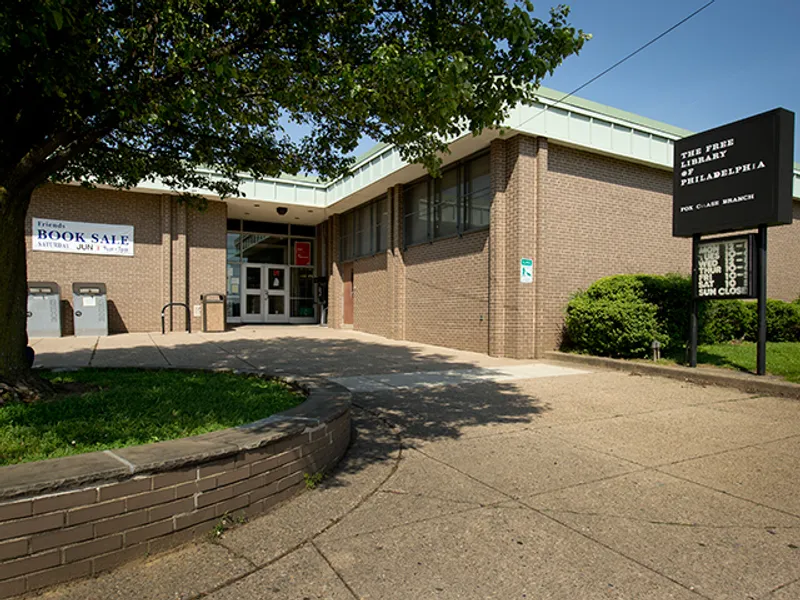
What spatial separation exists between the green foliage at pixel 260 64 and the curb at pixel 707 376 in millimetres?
5470

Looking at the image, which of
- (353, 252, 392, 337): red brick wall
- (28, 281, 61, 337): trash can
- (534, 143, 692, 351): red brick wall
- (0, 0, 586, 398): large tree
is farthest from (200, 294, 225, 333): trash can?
(0, 0, 586, 398): large tree

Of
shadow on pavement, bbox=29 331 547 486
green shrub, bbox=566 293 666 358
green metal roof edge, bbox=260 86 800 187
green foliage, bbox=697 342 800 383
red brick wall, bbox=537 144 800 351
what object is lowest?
shadow on pavement, bbox=29 331 547 486

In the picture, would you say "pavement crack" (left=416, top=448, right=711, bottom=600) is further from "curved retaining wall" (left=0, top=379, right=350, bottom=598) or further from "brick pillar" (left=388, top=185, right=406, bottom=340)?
"brick pillar" (left=388, top=185, right=406, bottom=340)

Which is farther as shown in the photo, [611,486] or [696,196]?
[696,196]

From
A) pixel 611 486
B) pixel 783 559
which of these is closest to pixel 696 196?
pixel 611 486

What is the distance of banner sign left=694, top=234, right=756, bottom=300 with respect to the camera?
8.29 meters

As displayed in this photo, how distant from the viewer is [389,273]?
16.3 meters

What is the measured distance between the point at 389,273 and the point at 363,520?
1325 centimetres

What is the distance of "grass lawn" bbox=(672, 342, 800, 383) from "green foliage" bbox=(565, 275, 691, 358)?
71 centimetres

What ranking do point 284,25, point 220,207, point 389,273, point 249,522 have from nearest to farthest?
1. point 249,522
2. point 284,25
3. point 389,273
4. point 220,207

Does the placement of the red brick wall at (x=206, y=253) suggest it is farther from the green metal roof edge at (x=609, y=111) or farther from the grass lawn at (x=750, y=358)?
the grass lawn at (x=750, y=358)

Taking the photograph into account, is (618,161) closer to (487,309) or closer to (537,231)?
(537,231)

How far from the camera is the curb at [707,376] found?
7.25 m

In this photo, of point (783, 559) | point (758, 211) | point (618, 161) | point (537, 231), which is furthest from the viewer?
point (618, 161)
